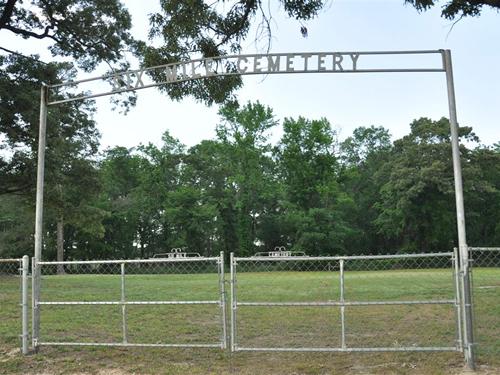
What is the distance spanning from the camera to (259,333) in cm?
1074

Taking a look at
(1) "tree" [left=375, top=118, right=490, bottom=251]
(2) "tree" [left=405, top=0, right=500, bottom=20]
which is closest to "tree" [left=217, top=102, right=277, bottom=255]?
(1) "tree" [left=375, top=118, right=490, bottom=251]

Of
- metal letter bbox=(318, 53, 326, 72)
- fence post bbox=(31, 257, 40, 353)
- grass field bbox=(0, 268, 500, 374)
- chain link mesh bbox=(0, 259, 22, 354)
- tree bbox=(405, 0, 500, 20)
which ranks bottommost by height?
grass field bbox=(0, 268, 500, 374)

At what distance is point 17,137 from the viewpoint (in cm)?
2381

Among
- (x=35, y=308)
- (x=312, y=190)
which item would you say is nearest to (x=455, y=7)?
(x=35, y=308)

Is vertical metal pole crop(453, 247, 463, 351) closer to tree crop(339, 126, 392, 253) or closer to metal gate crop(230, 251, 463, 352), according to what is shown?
metal gate crop(230, 251, 463, 352)

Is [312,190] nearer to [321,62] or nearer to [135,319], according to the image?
[135,319]

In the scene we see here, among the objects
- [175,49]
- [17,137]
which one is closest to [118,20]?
[17,137]

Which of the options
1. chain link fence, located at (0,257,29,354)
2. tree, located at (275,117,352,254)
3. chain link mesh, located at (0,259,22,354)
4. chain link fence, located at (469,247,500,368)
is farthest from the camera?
tree, located at (275,117,352,254)

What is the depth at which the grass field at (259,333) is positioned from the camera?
26.8 feet

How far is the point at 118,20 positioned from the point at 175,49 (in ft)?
35.2

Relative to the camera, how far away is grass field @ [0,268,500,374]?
816 cm

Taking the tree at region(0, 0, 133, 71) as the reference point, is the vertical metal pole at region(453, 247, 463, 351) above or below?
below

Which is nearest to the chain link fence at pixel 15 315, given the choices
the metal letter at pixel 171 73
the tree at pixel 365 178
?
the metal letter at pixel 171 73

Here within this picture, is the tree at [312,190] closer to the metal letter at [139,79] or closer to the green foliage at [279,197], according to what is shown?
the green foliage at [279,197]
